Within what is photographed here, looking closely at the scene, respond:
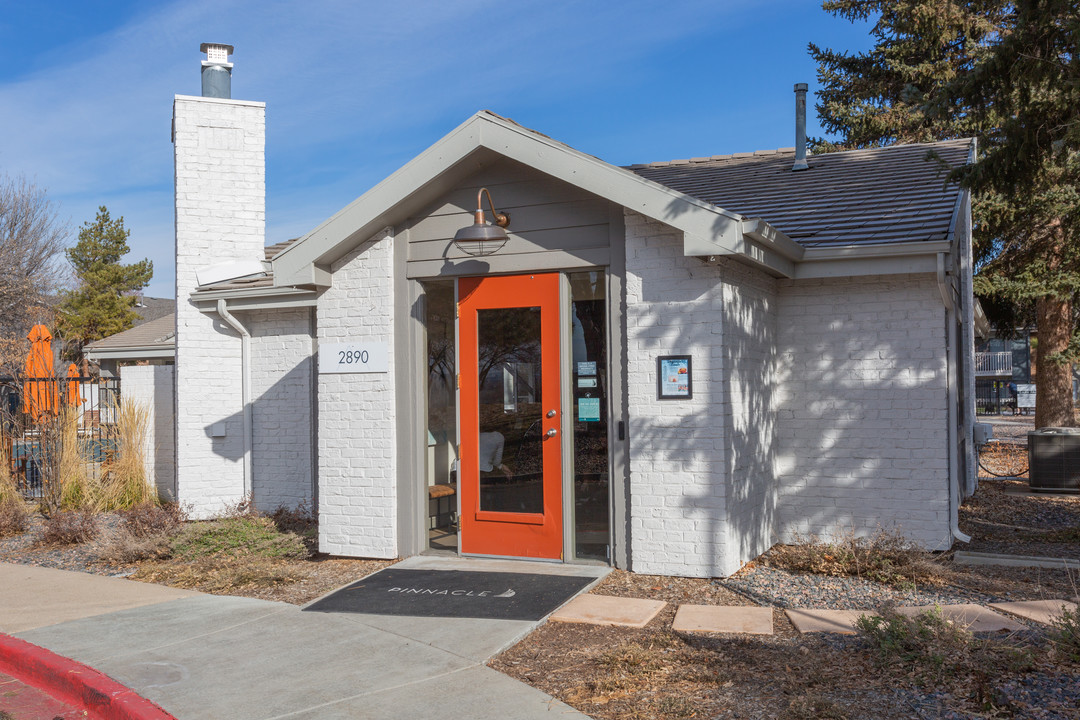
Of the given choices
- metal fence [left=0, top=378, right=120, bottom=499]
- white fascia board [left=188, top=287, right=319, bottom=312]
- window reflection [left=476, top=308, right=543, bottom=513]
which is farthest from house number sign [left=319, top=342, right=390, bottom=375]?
metal fence [left=0, top=378, right=120, bottom=499]

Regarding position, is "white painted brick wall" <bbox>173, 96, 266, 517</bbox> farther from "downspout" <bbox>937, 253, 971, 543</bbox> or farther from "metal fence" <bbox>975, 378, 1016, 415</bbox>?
"metal fence" <bbox>975, 378, 1016, 415</bbox>

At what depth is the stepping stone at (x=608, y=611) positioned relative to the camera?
6.09 meters

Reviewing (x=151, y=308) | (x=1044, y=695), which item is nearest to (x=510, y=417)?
(x=1044, y=695)

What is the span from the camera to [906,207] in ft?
29.2

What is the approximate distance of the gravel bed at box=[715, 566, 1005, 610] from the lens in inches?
251

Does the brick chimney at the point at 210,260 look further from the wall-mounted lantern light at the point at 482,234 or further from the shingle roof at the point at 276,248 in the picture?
the wall-mounted lantern light at the point at 482,234

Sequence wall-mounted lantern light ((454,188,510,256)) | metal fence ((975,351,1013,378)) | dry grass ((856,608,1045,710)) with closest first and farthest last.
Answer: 1. dry grass ((856,608,1045,710))
2. wall-mounted lantern light ((454,188,510,256))
3. metal fence ((975,351,1013,378))

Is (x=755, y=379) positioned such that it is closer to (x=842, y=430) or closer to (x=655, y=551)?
(x=842, y=430)

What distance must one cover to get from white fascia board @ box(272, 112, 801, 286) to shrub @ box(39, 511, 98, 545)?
3.95 metres

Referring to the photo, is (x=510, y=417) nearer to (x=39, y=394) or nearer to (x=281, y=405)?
(x=281, y=405)

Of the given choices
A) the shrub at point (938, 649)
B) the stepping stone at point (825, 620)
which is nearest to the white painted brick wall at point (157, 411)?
the stepping stone at point (825, 620)

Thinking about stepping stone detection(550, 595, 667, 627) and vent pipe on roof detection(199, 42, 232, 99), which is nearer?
stepping stone detection(550, 595, 667, 627)

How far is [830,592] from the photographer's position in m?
6.73

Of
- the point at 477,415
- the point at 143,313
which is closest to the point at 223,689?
the point at 477,415
